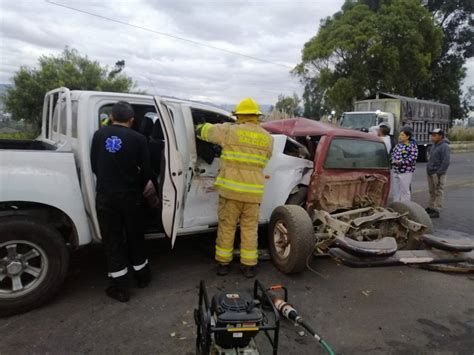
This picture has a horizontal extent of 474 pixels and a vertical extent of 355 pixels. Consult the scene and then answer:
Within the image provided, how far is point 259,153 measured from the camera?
386cm

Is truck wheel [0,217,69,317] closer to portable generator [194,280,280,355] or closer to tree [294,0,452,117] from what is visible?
portable generator [194,280,280,355]

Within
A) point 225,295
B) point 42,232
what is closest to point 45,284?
point 42,232

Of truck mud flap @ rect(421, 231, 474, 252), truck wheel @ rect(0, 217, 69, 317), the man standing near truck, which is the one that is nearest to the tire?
truck mud flap @ rect(421, 231, 474, 252)

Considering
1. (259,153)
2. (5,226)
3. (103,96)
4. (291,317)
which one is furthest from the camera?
(259,153)

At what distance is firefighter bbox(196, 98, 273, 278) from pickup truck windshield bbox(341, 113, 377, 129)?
41.5 feet

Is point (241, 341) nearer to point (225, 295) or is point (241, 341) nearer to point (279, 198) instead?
point (225, 295)

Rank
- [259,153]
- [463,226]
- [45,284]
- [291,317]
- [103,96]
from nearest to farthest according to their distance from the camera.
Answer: [291,317] < [45,284] < [103,96] < [259,153] < [463,226]

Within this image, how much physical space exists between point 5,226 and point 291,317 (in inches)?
88.0

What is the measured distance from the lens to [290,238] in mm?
3926

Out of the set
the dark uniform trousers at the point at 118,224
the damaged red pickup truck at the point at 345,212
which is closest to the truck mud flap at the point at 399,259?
the damaged red pickup truck at the point at 345,212

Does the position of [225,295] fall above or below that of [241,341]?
above

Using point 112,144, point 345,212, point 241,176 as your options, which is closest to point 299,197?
point 345,212

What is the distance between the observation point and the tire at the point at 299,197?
4609 mm

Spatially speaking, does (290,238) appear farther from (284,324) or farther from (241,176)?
(284,324)
